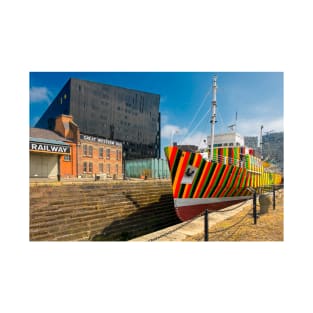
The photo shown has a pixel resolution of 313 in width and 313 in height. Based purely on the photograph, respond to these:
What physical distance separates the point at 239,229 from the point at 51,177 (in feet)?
36.8

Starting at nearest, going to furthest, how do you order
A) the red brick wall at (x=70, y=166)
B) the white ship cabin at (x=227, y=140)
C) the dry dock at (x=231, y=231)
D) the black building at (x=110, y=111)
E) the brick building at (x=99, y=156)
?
the dry dock at (x=231, y=231) → the white ship cabin at (x=227, y=140) → the red brick wall at (x=70, y=166) → the brick building at (x=99, y=156) → the black building at (x=110, y=111)

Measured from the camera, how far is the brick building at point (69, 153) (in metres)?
11.6

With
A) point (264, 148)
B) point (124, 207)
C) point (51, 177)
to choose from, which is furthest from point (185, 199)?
point (264, 148)

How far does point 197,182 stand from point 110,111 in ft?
45.8

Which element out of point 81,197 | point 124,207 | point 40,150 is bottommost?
point 124,207

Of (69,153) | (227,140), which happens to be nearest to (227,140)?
(227,140)

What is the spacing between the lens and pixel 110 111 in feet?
59.2

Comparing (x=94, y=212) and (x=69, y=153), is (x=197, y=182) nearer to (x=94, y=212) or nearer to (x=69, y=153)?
(x=94, y=212)

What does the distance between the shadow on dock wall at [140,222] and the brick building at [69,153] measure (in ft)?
17.3

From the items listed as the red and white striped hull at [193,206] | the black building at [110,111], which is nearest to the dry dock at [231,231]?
the red and white striped hull at [193,206]

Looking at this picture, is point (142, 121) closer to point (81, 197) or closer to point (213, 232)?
point (81, 197)

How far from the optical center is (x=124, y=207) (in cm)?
746

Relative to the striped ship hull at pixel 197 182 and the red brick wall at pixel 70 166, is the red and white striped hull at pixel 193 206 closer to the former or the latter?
the striped ship hull at pixel 197 182

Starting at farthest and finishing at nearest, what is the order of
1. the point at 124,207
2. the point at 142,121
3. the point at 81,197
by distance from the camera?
1. the point at 142,121
2. the point at 124,207
3. the point at 81,197
